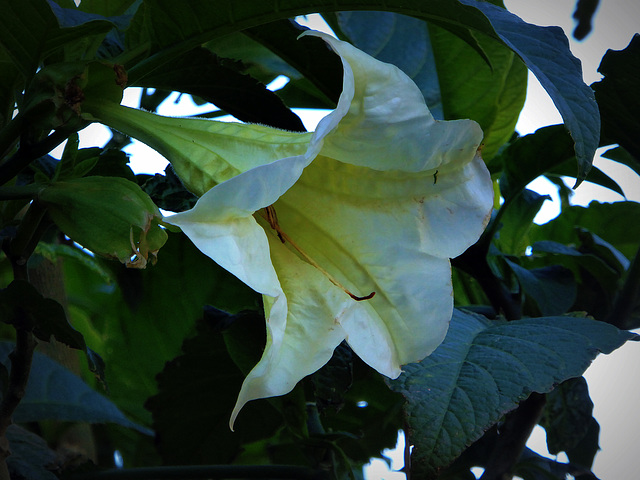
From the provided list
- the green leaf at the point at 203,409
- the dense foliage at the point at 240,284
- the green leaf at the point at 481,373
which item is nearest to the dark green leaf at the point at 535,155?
the dense foliage at the point at 240,284

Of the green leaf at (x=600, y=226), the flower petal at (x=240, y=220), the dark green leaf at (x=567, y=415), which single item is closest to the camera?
the flower petal at (x=240, y=220)

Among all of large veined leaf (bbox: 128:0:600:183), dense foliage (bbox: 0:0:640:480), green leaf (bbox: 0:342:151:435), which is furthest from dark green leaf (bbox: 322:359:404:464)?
large veined leaf (bbox: 128:0:600:183)

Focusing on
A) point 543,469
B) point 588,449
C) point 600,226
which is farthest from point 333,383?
point 600,226

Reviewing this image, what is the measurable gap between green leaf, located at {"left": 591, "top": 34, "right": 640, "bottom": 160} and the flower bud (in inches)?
14.8

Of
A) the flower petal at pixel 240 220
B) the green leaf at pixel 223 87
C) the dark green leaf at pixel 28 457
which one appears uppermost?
the green leaf at pixel 223 87

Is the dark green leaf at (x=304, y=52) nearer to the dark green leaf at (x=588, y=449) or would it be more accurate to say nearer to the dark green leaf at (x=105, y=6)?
the dark green leaf at (x=105, y=6)

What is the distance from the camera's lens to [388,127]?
1.17ft

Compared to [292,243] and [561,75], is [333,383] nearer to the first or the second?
[292,243]

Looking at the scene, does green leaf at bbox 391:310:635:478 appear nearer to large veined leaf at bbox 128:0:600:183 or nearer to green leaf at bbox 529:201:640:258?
large veined leaf at bbox 128:0:600:183

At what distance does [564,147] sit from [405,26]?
0.57ft

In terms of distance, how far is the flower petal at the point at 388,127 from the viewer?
33 cm

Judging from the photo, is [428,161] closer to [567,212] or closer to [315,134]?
[315,134]

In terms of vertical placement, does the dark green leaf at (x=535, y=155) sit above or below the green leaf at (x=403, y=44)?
below

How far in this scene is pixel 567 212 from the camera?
2.62ft
